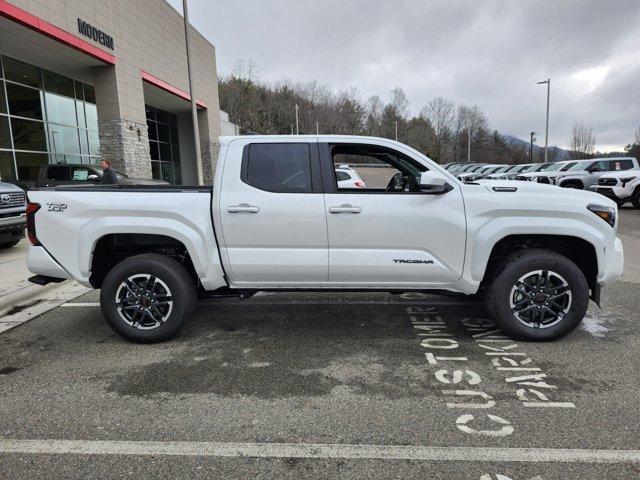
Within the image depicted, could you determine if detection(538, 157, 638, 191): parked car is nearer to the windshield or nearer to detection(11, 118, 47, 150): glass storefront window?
the windshield

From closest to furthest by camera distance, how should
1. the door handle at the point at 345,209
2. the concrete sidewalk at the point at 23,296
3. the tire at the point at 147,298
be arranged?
the door handle at the point at 345,209 < the tire at the point at 147,298 < the concrete sidewalk at the point at 23,296

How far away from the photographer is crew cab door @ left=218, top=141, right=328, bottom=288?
417cm

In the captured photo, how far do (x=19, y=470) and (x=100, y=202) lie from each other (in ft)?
7.71

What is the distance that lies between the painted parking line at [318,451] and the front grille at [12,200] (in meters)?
7.19

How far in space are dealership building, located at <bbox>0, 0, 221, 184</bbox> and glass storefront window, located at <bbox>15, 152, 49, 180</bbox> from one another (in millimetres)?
33

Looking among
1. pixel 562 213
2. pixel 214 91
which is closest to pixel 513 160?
pixel 214 91

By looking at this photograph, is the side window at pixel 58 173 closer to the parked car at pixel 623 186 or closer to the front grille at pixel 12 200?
the front grille at pixel 12 200

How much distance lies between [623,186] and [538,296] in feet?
48.8

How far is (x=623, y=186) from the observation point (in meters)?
16.1

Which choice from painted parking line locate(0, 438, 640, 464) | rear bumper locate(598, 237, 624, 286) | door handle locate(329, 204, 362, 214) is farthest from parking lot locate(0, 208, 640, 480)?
door handle locate(329, 204, 362, 214)

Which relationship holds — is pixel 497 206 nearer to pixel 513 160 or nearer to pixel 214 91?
pixel 214 91

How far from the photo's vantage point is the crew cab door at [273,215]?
13.7ft

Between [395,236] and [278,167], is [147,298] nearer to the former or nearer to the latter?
[278,167]

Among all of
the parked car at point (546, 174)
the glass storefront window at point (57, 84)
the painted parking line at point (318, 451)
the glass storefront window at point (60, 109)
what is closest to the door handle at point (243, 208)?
the painted parking line at point (318, 451)
